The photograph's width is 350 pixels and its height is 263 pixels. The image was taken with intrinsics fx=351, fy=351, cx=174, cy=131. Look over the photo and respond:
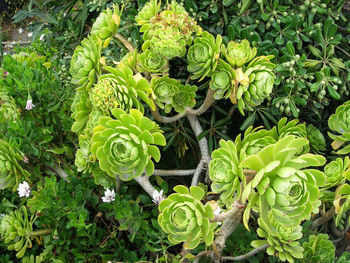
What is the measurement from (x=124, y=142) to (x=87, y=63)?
37 cm

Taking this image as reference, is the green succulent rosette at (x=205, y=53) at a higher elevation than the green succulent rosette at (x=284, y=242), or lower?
higher

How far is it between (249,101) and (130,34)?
66 cm

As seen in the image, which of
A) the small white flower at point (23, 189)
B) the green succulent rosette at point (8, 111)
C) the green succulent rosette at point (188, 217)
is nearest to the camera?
the green succulent rosette at point (188, 217)

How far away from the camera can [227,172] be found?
0.93 metres

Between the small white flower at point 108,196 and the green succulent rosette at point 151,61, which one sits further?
the small white flower at point 108,196

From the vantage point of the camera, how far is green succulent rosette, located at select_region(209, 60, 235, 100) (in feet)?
3.70

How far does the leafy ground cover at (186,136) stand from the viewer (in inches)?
37.7

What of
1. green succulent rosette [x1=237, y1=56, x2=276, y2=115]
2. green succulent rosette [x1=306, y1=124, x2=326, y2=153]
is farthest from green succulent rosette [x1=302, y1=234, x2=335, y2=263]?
green succulent rosette [x1=237, y1=56, x2=276, y2=115]

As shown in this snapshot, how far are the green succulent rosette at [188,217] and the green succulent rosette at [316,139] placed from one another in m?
0.62

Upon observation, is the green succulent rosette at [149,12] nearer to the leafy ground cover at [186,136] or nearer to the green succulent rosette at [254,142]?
the leafy ground cover at [186,136]

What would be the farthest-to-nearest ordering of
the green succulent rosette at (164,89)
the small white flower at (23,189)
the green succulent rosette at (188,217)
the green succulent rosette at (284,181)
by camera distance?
the small white flower at (23,189)
the green succulent rosette at (164,89)
the green succulent rosette at (188,217)
the green succulent rosette at (284,181)

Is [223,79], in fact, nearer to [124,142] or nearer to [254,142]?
[254,142]

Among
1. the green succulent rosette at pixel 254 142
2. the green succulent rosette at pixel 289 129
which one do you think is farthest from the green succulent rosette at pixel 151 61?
the green succulent rosette at pixel 289 129

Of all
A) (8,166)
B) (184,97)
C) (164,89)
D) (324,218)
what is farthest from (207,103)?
(8,166)
